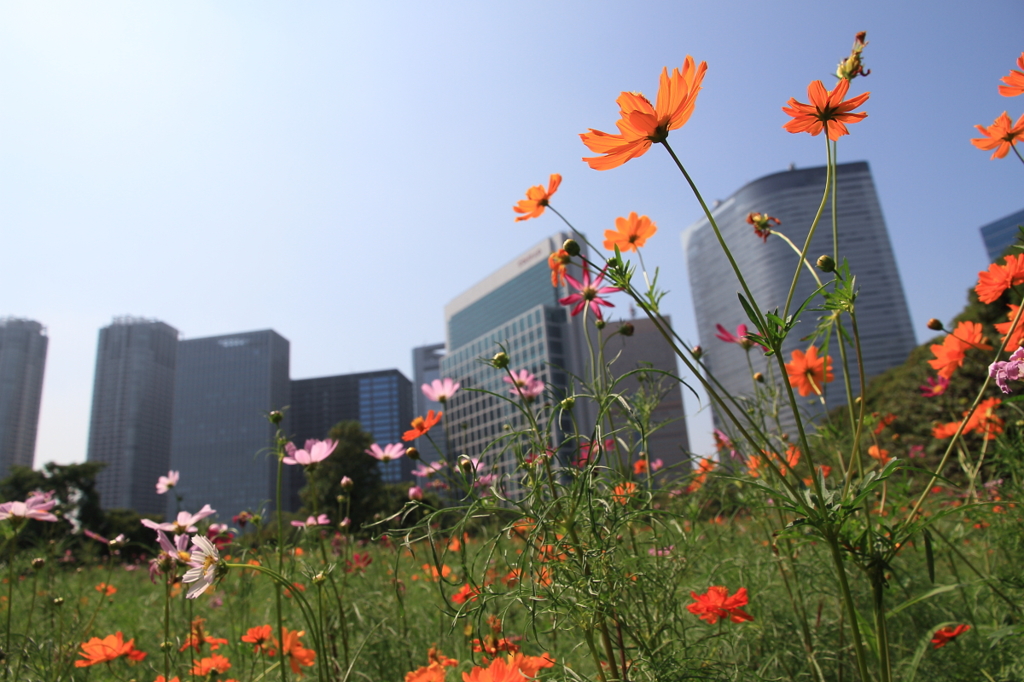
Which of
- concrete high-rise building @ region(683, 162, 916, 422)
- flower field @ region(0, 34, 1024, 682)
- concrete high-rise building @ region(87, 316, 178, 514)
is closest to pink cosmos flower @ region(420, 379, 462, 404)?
flower field @ region(0, 34, 1024, 682)

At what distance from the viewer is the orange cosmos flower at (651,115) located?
0.45 metres

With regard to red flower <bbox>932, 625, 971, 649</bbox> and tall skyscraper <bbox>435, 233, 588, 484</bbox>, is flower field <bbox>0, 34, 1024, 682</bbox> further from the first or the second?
tall skyscraper <bbox>435, 233, 588, 484</bbox>

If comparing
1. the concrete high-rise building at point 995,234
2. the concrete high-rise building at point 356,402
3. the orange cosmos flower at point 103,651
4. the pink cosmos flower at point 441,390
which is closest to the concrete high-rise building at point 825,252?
the concrete high-rise building at point 995,234

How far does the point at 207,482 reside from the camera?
2598 inches

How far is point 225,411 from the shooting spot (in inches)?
2702

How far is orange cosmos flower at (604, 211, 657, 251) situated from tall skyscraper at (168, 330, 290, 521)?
70037mm

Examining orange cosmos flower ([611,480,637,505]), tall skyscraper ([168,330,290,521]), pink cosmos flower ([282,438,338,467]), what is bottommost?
orange cosmos flower ([611,480,637,505])

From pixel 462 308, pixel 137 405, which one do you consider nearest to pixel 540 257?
pixel 462 308

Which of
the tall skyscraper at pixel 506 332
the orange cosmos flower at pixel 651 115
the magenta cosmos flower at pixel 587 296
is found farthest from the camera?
the tall skyscraper at pixel 506 332

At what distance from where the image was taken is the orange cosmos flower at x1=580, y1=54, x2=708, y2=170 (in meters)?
0.45

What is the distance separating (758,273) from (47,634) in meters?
61.3

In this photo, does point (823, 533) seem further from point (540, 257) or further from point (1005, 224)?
point (1005, 224)

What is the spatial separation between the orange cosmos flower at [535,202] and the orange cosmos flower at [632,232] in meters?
0.12

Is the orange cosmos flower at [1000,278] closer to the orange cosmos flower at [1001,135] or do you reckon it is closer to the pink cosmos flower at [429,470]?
the orange cosmos flower at [1001,135]
